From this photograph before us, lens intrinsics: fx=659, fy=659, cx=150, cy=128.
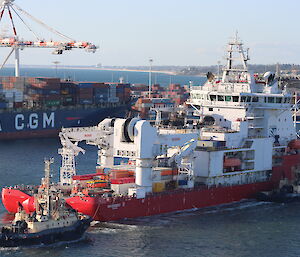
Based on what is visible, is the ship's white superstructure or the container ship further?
the container ship

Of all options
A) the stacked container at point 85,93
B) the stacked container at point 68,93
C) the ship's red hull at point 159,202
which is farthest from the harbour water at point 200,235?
the stacked container at point 85,93

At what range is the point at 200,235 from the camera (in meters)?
32.3

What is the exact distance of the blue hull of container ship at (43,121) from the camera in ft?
230

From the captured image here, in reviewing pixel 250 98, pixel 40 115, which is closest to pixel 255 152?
pixel 250 98

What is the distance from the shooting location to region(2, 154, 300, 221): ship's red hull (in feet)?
108

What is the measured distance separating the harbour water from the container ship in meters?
35.6

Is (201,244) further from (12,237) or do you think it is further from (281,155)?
(281,155)

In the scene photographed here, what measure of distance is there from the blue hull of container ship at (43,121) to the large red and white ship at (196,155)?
3095 cm

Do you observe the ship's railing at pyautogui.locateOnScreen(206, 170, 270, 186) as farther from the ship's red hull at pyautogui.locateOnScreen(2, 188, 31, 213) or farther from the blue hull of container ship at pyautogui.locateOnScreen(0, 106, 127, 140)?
the blue hull of container ship at pyautogui.locateOnScreen(0, 106, 127, 140)

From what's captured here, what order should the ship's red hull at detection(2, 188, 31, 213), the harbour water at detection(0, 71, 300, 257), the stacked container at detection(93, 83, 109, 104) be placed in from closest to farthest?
the harbour water at detection(0, 71, 300, 257) → the ship's red hull at detection(2, 188, 31, 213) → the stacked container at detection(93, 83, 109, 104)

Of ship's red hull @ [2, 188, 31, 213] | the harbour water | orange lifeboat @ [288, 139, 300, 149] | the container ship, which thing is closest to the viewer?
the harbour water

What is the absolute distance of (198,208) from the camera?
1474 inches

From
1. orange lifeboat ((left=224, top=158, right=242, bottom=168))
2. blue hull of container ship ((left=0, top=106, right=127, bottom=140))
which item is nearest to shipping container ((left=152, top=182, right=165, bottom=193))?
orange lifeboat ((left=224, top=158, right=242, bottom=168))

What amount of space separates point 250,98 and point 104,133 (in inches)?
403
